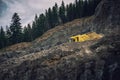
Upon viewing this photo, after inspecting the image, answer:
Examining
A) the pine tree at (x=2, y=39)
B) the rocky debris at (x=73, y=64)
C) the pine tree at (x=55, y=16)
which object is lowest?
the rocky debris at (x=73, y=64)

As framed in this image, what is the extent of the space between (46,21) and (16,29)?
22.1 m

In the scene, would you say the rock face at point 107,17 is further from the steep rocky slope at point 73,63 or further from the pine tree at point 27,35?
the pine tree at point 27,35

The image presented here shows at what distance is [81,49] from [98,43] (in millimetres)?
3978

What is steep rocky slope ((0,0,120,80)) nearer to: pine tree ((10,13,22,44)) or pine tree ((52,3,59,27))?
pine tree ((10,13,22,44))

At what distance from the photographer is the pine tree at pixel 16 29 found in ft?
467

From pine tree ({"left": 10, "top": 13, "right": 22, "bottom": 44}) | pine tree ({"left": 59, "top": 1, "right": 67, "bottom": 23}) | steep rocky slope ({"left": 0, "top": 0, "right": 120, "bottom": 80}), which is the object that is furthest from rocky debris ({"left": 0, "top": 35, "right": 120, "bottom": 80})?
pine tree ({"left": 59, "top": 1, "right": 67, "bottom": 23})

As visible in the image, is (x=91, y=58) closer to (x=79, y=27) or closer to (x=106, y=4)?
(x=106, y=4)

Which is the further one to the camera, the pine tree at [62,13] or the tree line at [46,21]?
the pine tree at [62,13]

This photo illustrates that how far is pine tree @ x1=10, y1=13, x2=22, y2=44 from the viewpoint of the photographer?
142m

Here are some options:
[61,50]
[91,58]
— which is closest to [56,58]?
[61,50]


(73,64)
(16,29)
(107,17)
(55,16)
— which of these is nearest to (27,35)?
(16,29)

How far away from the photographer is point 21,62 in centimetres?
7450

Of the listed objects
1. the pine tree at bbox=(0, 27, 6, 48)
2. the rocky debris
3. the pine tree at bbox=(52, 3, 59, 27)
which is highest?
the pine tree at bbox=(52, 3, 59, 27)

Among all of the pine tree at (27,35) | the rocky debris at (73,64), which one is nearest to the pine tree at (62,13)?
the pine tree at (27,35)
